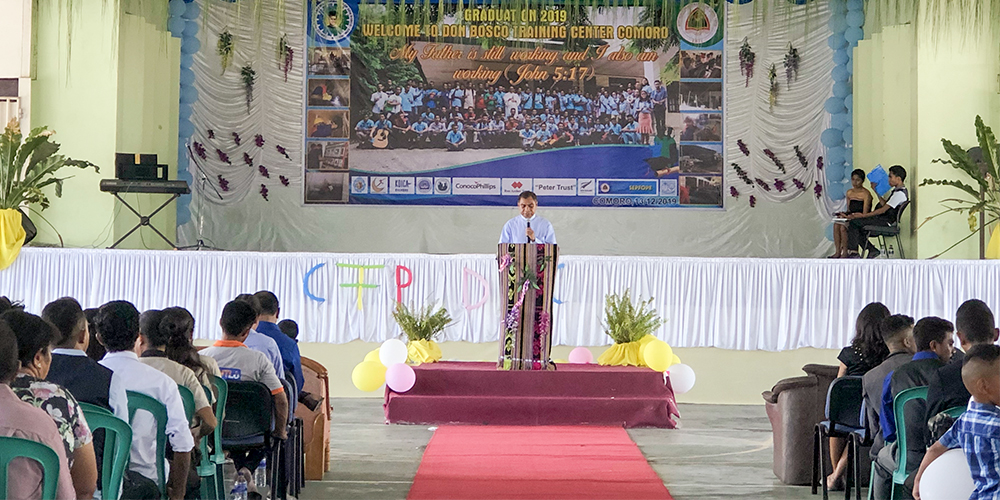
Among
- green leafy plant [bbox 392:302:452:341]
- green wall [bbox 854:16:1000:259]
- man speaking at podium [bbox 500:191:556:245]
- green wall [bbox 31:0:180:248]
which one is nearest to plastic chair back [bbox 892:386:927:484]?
man speaking at podium [bbox 500:191:556:245]

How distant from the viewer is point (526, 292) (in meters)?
7.39

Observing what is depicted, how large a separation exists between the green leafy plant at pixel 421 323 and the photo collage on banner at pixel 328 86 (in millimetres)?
4394

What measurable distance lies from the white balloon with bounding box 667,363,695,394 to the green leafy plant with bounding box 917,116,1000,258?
3748 millimetres

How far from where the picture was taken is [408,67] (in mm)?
12398

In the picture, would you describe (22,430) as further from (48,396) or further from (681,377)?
(681,377)

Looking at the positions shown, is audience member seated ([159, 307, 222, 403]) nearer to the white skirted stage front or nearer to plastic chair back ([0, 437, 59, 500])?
plastic chair back ([0, 437, 59, 500])

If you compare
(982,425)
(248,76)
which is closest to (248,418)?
(982,425)

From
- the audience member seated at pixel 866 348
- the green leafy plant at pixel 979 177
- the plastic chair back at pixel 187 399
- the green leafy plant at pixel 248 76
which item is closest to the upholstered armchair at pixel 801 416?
the audience member seated at pixel 866 348

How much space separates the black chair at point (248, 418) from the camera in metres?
4.23

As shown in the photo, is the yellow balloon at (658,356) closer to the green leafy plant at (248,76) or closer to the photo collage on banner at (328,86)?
the photo collage on banner at (328,86)

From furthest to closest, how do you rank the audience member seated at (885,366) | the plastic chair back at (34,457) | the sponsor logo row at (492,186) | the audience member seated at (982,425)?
the sponsor logo row at (492,186) → the audience member seated at (885,366) → the audience member seated at (982,425) → the plastic chair back at (34,457)

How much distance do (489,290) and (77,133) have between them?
192 inches

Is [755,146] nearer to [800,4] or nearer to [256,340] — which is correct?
[800,4]

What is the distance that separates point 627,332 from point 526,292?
1190 millimetres
